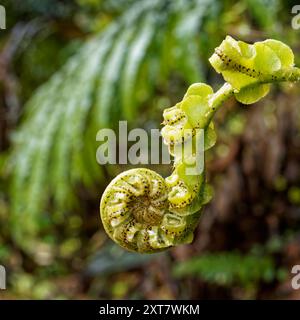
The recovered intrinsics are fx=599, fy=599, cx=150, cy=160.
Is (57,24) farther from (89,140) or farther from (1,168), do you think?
(89,140)

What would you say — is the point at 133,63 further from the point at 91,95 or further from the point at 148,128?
the point at 148,128

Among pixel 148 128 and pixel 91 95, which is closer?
pixel 91 95

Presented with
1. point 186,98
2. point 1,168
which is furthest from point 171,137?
point 1,168

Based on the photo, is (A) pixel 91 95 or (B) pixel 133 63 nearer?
(B) pixel 133 63

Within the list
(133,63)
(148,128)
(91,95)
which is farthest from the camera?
(148,128)

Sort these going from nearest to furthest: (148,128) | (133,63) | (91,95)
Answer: (133,63), (91,95), (148,128)

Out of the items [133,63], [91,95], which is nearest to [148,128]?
[91,95]

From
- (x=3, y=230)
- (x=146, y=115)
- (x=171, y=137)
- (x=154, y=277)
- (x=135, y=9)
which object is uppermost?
(x=135, y=9)

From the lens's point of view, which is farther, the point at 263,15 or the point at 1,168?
the point at 1,168
